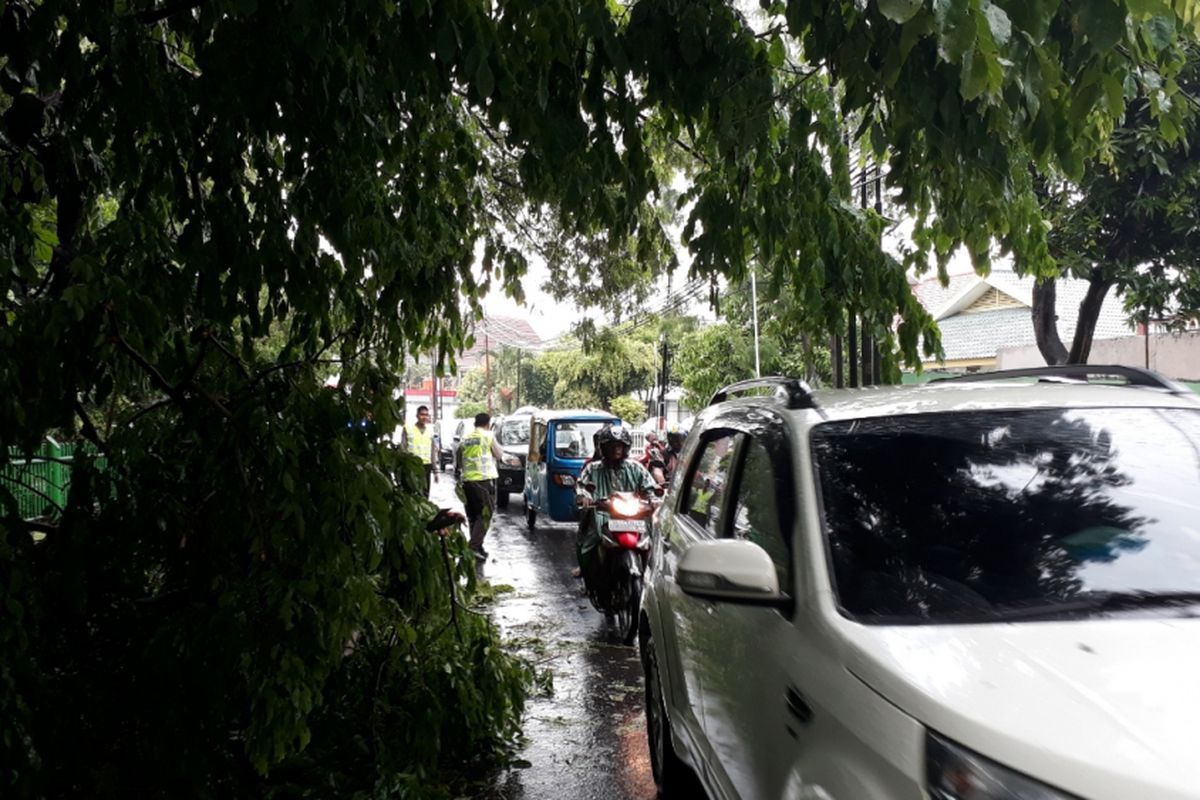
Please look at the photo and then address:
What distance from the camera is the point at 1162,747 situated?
1727mm

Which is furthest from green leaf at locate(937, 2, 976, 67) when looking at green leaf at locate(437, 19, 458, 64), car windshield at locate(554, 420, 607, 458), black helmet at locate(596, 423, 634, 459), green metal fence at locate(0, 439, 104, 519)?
car windshield at locate(554, 420, 607, 458)

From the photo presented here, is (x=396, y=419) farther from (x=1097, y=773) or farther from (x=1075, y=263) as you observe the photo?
(x=1075, y=263)

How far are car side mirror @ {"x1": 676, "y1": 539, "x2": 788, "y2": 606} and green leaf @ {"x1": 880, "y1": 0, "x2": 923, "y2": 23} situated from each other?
53.1 inches

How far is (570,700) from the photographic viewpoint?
641 cm

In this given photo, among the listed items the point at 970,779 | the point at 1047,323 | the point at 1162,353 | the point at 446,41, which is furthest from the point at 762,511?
the point at 1162,353

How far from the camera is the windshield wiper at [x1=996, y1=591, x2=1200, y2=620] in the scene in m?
2.32

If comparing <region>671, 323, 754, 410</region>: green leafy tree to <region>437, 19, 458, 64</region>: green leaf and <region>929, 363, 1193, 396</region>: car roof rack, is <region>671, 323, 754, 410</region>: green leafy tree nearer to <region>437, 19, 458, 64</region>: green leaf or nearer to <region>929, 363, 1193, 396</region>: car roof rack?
<region>929, 363, 1193, 396</region>: car roof rack

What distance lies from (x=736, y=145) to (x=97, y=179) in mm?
2726

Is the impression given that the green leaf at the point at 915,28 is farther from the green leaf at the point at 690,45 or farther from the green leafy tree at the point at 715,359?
the green leafy tree at the point at 715,359

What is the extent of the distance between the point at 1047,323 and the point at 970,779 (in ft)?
39.4

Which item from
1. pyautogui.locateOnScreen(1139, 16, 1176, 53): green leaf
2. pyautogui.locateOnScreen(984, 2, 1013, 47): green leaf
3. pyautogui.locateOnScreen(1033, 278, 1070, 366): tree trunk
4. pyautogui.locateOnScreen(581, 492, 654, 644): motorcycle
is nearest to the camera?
pyautogui.locateOnScreen(984, 2, 1013, 47): green leaf

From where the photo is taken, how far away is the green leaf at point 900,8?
2.36m

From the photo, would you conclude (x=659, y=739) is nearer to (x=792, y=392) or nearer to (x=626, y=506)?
(x=792, y=392)

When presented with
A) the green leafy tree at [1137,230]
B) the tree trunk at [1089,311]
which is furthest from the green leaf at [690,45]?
the tree trunk at [1089,311]
